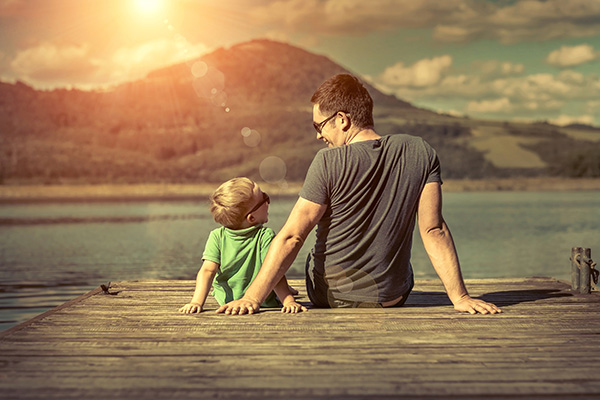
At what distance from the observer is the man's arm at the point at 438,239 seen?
175 inches

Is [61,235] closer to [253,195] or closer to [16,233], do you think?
[16,233]

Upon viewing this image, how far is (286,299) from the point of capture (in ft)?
15.5

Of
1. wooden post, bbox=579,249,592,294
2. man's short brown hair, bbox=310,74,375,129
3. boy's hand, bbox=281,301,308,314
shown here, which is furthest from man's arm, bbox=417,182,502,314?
wooden post, bbox=579,249,592,294

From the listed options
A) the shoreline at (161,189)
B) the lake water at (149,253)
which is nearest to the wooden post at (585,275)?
the lake water at (149,253)

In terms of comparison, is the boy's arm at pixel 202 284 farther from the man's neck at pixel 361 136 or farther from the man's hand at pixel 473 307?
the man's hand at pixel 473 307

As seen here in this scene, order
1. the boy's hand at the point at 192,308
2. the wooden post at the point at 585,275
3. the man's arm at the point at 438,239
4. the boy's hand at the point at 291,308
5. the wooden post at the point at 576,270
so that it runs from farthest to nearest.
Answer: the wooden post at the point at 576,270 < the wooden post at the point at 585,275 < the boy's hand at the point at 192,308 < the boy's hand at the point at 291,308 < the man's arm at the point at 438,239

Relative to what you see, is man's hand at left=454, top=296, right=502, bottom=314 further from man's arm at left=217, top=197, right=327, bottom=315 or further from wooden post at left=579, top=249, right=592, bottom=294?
wooden post at left=579, top=249, right=592, bottom=294

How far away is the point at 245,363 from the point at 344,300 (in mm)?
1481

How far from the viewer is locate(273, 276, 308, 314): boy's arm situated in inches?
184

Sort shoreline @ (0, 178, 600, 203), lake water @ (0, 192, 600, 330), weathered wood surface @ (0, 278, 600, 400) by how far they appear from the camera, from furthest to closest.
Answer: shoreline @ (0, 178, 600, 203) < lake water @ (0, 192, 600, 330) < weathered wood surface @ (0, 278, 600, 400)

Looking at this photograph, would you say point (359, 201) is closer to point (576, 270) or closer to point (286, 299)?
point (286, 299)

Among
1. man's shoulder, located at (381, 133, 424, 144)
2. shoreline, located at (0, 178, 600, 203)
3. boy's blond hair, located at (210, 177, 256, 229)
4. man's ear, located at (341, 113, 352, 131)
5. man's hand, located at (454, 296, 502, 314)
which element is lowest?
shoreline, located at (0, 178, 600, 203)

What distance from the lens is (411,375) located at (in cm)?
311

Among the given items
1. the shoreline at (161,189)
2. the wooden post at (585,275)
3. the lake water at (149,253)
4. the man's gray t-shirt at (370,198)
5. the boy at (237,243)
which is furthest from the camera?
the shoreline at (161,189)
